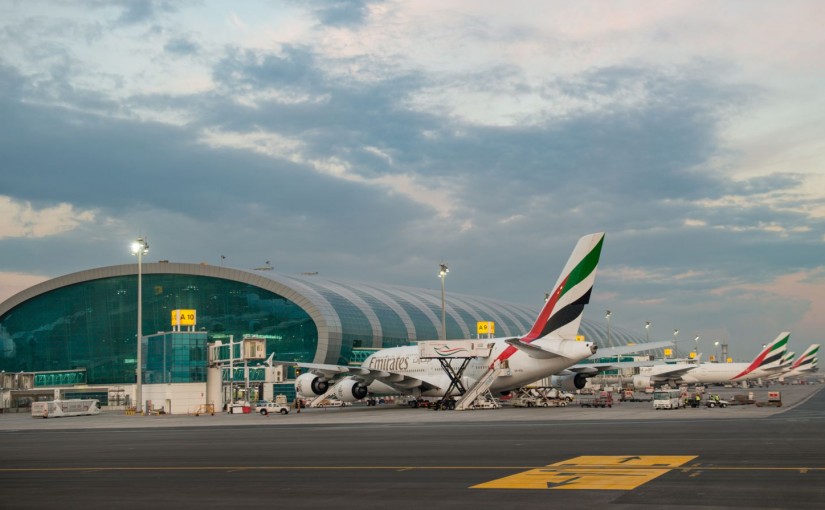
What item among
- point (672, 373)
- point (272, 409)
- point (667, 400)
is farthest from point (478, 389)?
point (672, 373)

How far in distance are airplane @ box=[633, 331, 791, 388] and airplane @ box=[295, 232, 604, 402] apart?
42555mm

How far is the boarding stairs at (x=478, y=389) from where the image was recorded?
58094mm

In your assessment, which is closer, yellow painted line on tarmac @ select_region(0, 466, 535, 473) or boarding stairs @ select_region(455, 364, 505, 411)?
yellow painted line on tarmac @ select_region(0, 466, 535, 473)

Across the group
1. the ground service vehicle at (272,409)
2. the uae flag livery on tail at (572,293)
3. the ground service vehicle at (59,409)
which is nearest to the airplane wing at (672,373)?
the uae flag livery on tail at (572,293)

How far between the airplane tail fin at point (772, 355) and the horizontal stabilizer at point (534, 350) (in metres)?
57.5

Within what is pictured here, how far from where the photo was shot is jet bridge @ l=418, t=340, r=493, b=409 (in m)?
59.1

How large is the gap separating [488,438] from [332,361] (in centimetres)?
7049

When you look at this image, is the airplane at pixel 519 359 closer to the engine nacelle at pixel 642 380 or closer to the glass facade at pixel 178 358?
the glass facade at pixel 178 358

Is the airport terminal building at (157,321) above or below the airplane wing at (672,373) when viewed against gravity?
above

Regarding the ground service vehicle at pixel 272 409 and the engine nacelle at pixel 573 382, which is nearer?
the ground service vehicle at pixel 272 409

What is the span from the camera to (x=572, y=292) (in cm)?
5381

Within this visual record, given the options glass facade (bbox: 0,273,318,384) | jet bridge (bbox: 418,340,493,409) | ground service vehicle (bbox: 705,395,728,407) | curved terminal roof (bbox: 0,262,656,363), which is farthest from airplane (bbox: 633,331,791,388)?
jet bridge (bbox: 418,340,493,409)

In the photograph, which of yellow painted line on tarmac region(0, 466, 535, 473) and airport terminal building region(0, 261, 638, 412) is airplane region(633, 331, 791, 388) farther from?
yellow painted line on tarmac region(0, 466, 535, 473)

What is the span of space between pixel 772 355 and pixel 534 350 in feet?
199
